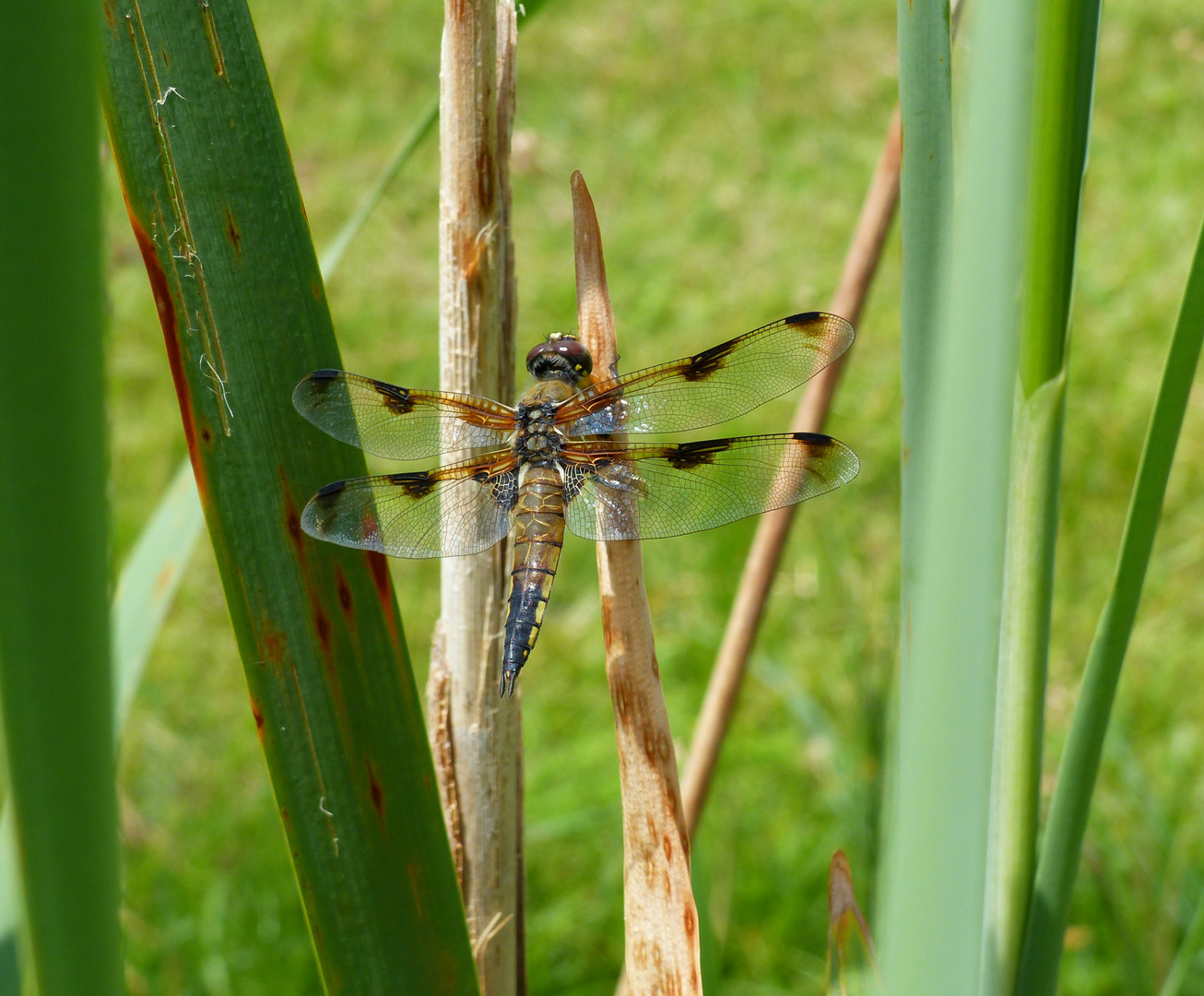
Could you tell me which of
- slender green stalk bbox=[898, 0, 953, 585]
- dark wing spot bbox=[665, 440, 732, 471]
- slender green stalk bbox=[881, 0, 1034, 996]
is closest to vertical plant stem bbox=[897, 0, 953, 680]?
slender green stalk bbox=[898, 0, 953, 585]

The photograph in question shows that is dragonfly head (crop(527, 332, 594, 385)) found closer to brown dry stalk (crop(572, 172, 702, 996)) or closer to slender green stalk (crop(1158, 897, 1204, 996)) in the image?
brown dry stalk (crop(572, 172, 702, 996))

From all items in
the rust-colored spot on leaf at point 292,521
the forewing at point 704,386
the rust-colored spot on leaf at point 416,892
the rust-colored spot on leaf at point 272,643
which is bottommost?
the rust-colored spot on leaf at point 416,892

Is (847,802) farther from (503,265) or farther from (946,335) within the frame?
(946,335)

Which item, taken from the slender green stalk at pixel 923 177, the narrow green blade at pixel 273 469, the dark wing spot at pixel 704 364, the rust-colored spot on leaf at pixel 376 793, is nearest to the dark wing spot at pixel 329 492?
the narrow green blade at pixel 273 469

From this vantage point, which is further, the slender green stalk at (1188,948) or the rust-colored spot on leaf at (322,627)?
the slender green stalk at (1188,948)

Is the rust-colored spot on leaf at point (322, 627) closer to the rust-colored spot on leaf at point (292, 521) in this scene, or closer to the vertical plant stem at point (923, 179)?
the rust-colored spot on leaf at point (292, 521)

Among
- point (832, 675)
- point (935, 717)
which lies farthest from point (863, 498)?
point (935, 717)
